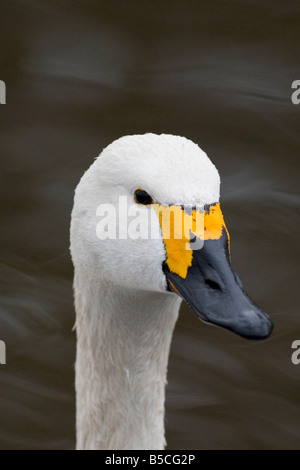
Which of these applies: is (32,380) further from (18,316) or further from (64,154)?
(64,154)

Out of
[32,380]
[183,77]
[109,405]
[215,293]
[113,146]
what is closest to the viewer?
[215,293]

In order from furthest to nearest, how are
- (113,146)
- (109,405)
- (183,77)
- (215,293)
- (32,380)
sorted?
(183,77) → (32,380) → (109,405) → (113,146) → (215,293)

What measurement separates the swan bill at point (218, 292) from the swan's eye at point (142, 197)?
336 millimetres

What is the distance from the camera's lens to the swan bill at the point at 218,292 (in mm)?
4035

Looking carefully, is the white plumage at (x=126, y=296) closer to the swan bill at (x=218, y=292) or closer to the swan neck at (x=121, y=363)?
the swan neck at (x=121, y=363)

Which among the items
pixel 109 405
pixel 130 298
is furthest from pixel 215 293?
pixel 109 405

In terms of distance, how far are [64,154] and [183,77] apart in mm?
1209

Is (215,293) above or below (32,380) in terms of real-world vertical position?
below

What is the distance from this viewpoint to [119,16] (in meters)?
8.21

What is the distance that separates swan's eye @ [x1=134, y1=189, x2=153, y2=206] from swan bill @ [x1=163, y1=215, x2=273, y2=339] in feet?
1.10

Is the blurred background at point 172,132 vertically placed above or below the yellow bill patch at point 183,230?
above

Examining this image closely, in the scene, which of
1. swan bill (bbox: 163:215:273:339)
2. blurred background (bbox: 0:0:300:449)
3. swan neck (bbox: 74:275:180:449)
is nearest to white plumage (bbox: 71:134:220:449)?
swan neck (bbox: 74:275:180:449)

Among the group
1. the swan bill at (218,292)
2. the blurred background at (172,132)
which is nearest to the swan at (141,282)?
the swan bill at (218,292)

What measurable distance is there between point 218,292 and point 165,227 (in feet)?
1.24
